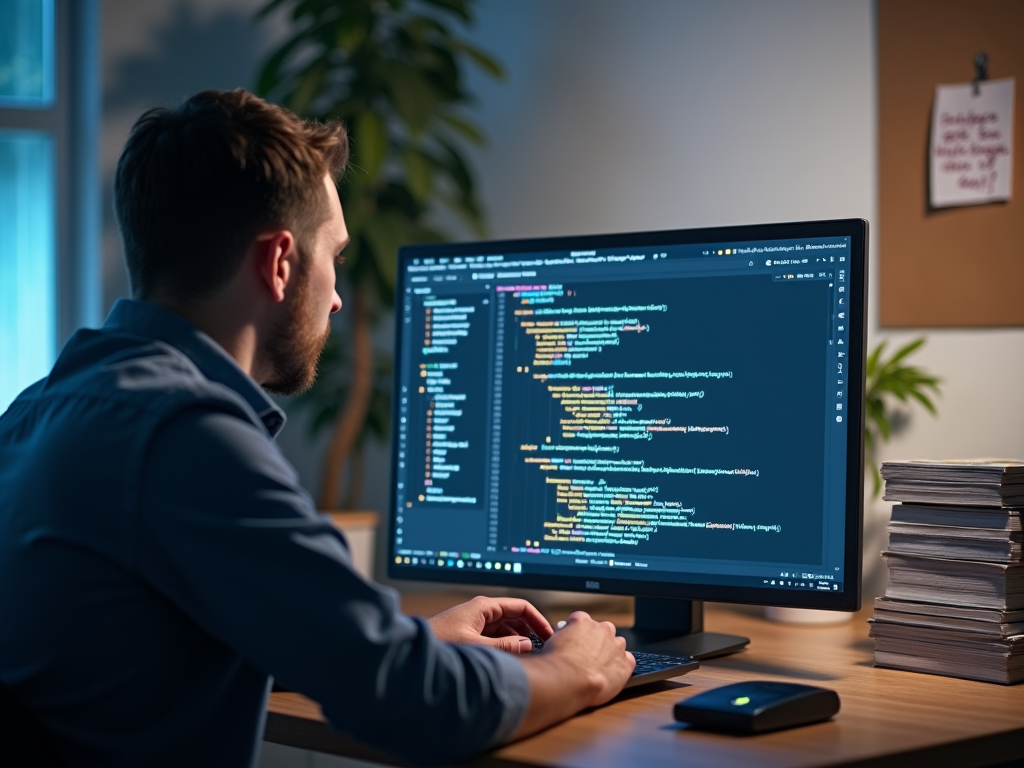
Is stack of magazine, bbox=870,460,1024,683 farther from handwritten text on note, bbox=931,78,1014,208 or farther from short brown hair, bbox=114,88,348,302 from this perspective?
short brown hair, bbox=114,88,348,302

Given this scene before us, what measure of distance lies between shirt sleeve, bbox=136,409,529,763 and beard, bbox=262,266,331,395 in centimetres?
22

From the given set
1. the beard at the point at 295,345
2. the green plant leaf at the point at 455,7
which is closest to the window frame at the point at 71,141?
the green plant leaf at the point at 455,7

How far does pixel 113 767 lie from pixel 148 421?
27cm

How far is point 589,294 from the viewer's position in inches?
56.6

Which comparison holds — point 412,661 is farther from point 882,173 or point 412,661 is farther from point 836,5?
point 836,5

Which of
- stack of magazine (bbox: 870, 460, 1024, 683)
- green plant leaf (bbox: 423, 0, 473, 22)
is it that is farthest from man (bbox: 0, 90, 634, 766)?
green plant leaf (bbox: 423, 0, 473, 22)

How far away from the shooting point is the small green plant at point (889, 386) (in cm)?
176

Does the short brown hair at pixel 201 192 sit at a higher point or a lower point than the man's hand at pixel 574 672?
higher

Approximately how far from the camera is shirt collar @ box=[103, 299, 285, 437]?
3.42ft

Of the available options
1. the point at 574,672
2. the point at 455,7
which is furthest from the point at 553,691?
the point at 455,7

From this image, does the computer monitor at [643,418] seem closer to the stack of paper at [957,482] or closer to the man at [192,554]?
the stack of paper at [957,482]

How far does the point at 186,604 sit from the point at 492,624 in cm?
51

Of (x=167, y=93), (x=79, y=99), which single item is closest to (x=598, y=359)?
(x=167, y=93)

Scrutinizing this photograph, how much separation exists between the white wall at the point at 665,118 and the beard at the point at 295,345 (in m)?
0.99
